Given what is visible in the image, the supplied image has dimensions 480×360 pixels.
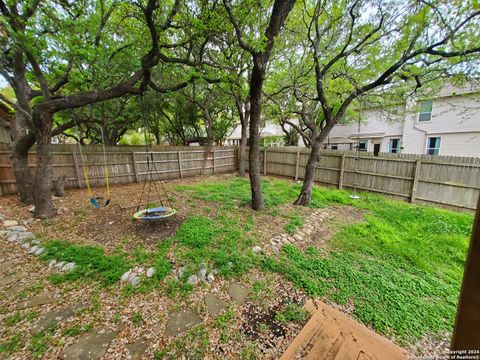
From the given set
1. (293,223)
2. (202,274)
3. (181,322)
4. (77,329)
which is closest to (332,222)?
(293,223)

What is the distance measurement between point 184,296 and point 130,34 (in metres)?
6.41

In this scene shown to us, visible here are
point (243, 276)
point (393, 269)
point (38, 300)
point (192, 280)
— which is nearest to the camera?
point (38, 300)

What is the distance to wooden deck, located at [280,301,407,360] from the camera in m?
1.75

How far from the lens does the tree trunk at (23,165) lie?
4.46 meters

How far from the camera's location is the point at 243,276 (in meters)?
2.77

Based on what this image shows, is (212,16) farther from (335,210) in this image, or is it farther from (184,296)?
(335,210)

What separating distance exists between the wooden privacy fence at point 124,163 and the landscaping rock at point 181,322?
527 centimetres

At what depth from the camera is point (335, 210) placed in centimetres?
541

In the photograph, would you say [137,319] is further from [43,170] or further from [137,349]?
[43,170]

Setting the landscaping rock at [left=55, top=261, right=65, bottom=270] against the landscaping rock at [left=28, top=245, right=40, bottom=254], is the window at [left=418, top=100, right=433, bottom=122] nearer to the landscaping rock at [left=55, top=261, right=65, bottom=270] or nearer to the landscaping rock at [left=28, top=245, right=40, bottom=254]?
the landscaping rock at [left=55, top=261, right=65, bottom=270]

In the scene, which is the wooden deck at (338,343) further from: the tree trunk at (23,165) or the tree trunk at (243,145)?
the tree trunk at (243,145)

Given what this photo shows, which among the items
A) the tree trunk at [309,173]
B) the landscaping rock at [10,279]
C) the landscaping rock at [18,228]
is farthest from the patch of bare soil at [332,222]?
the landscaping rock at [18,228]

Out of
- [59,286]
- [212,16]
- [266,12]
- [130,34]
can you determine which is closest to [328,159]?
[266,12]

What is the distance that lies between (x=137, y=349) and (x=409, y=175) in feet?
26.7
